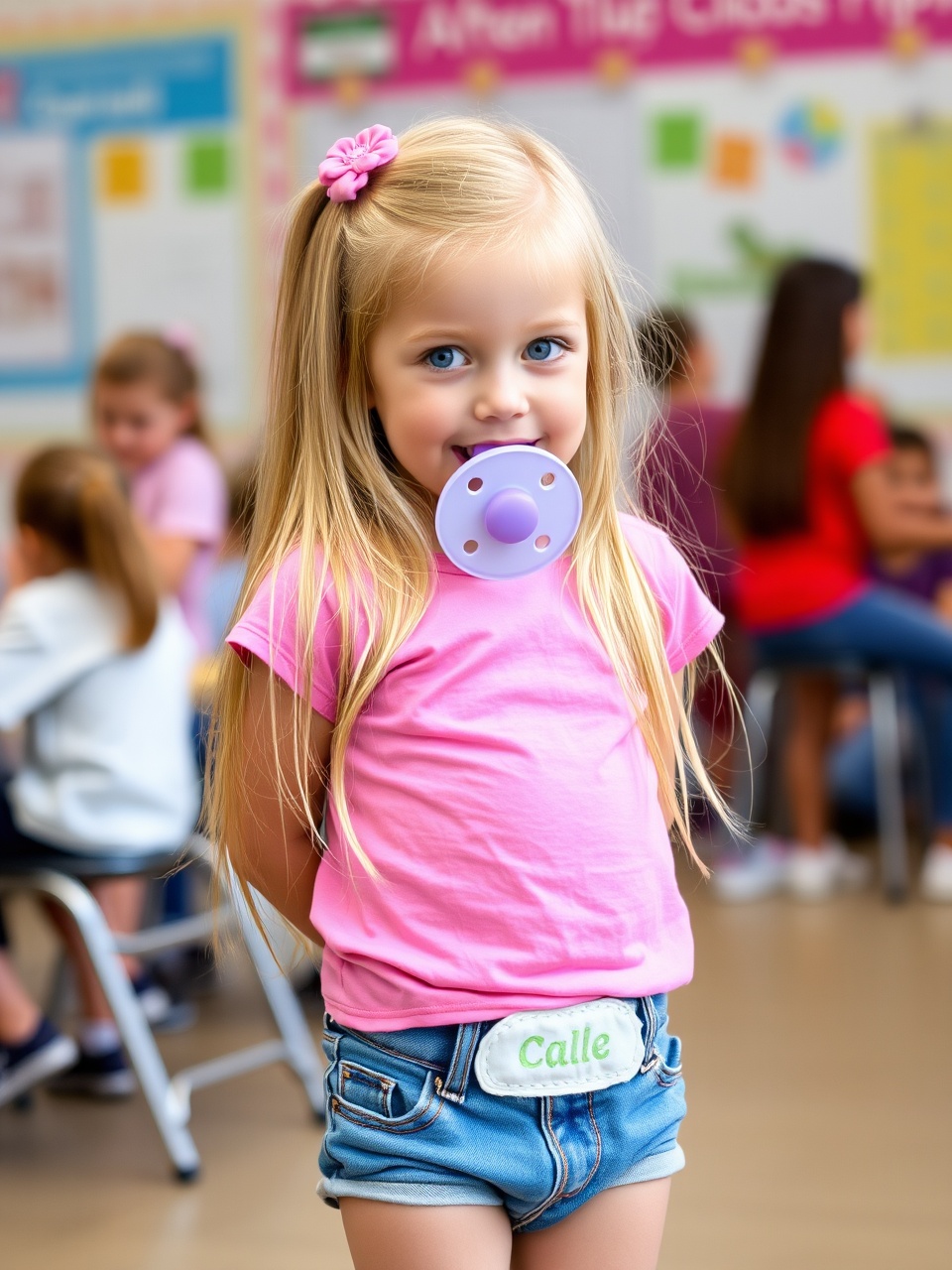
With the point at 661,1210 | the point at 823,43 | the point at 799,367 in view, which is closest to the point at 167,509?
the point at 799,367

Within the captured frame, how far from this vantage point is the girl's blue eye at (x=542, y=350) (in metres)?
Answer: 0.98

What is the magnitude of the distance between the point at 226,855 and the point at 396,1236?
1.02 ft

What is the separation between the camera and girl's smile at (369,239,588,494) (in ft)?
3.14

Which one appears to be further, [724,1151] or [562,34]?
[562,34]

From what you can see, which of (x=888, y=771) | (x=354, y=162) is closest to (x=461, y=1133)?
(x=354, y=162)

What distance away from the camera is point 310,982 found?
106 inches

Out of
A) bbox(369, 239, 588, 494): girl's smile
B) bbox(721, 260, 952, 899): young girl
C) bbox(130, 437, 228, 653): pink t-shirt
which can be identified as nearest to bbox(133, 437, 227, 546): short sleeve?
bbox(130, 437, 228, 653): pink t-shirt

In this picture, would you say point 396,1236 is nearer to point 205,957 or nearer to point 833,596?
point 205,957

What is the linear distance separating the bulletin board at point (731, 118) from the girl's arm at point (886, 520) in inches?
40.9

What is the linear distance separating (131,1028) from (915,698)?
2.30m

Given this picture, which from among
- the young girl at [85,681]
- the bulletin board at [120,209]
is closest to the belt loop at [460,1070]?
the young girl at [85,681]

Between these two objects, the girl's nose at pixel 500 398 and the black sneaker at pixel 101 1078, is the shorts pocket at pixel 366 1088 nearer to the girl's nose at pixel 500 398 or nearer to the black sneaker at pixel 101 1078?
the girl's nose at pixel 500 398

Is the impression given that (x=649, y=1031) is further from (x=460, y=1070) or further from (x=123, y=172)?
(x=123, y=172)

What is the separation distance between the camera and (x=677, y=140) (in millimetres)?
4379
